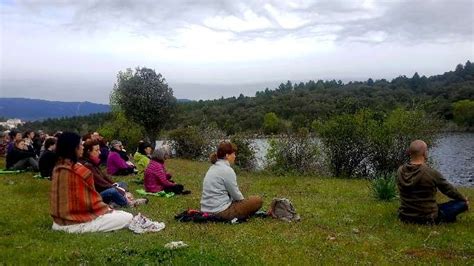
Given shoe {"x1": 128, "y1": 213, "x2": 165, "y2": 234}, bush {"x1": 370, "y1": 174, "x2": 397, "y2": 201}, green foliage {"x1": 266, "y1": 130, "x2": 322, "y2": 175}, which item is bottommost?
green foliage {"x1": 266, "y1": 130, "x2": 322, "y2": 175}

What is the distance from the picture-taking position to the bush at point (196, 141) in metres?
45.8

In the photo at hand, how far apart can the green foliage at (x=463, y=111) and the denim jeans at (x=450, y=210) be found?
2575 inches

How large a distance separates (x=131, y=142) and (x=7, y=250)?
54695 millimetres

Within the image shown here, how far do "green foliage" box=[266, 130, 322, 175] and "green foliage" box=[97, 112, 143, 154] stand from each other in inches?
1148

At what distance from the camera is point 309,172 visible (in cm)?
3198

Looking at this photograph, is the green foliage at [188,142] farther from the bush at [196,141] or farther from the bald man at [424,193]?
the bald man at [424,193]

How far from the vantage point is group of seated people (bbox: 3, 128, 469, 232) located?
9.80 m

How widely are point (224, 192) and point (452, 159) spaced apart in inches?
1585

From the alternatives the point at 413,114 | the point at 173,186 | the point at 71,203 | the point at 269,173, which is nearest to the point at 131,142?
the point at 269,173

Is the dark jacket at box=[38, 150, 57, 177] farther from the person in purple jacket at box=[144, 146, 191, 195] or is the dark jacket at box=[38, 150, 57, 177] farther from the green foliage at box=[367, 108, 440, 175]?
the green foliage at box=[367, 108, 440, 175]

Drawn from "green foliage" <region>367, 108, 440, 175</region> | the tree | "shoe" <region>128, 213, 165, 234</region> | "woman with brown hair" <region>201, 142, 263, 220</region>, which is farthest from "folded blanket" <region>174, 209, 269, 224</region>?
the tree

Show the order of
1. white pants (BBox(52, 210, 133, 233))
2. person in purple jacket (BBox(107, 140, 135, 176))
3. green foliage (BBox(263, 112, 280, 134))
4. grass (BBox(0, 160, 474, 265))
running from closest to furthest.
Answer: grass (BBox(0, 160, 474, 265))
white pants (BBox(52, 210, 133, 233))
person in purple jacket (BBox(107, 140, 135, 176))
green foliage (BBox(263, 112, 280, 134))

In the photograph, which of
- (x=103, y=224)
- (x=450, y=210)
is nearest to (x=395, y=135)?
(x=450, y=210)

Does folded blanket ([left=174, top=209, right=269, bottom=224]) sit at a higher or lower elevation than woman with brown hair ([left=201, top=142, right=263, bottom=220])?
lower
